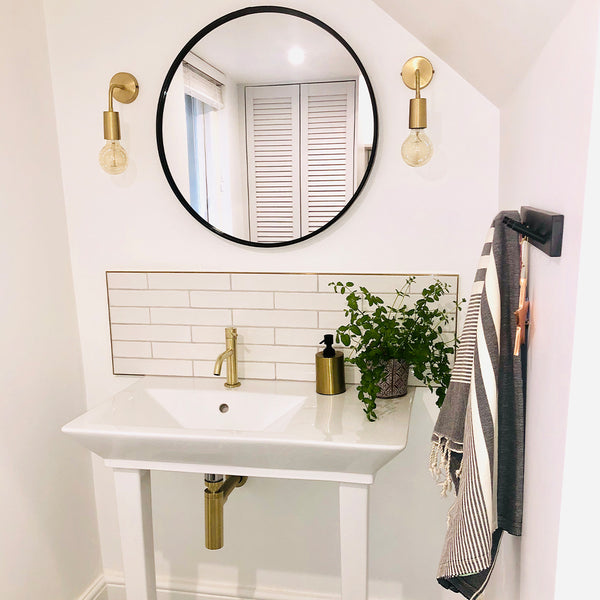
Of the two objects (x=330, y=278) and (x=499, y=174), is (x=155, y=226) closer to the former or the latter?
(x=330, y=278)

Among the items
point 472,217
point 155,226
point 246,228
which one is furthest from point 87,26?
point 472,217

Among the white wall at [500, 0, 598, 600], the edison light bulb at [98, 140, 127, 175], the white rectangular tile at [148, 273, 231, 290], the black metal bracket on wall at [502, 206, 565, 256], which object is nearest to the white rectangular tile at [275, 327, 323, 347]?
the white rectangular tile at [148, 273, 231, 290]

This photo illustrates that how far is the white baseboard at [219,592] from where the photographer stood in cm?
201

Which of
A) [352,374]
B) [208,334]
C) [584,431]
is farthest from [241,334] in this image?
[584,431]

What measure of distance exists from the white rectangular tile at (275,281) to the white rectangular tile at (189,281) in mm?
37

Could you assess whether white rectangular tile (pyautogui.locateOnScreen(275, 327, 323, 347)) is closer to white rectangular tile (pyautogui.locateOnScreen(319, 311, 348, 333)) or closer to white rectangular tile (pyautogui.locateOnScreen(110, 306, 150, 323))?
white rectangular tile (pyautogui.locateOnScreen(319, 311, 348, 333))

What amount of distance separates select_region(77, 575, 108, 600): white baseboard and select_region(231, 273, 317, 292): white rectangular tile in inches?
45.5

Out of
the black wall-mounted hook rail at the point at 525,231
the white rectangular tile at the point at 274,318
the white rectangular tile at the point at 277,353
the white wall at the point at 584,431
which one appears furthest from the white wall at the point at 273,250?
the white wall at the point at 584,431

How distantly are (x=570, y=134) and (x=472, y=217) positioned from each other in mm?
1016

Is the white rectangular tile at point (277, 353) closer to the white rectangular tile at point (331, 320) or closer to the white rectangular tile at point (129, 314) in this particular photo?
the white rectangular tile at point (331, 320)

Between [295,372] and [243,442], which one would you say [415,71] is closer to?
A: [295,372]

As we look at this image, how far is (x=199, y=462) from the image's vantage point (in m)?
1.52

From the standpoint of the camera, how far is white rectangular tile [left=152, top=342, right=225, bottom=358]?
1910 millimetres

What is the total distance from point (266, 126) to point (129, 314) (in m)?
0.72
